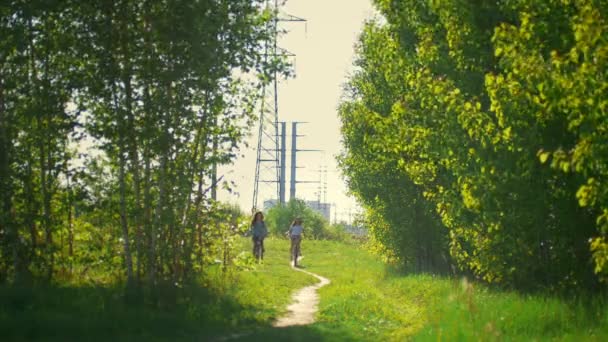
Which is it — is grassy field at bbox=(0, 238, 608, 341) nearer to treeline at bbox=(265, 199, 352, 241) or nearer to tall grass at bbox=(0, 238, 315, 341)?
tall grass at bbox=(0, 238, 315, 341)

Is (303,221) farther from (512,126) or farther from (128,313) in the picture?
(512,126)

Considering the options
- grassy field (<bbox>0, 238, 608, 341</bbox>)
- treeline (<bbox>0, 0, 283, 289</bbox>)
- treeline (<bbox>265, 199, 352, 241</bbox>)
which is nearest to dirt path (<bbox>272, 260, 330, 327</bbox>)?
grassy field (<bbox>0, 238, 608, 341</bbox>)

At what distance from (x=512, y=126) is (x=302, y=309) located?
883 cm

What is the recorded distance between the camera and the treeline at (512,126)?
33.9 feet

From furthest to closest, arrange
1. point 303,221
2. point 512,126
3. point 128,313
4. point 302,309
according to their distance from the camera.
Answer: point 303,221, point 302,309, point 128,313, point 512,126

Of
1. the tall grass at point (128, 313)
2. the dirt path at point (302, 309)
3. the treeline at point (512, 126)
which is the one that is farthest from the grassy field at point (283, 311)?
the treeline at point (512, 126)

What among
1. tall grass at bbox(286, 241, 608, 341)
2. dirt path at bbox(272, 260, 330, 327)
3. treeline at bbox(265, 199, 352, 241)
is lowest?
dirt path at bbox(272, 260, 330, 327)

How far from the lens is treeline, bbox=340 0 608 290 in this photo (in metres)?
10.3

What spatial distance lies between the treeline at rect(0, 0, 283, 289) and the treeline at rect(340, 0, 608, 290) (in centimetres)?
358

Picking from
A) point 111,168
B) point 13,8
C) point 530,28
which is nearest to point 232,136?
point 111,168

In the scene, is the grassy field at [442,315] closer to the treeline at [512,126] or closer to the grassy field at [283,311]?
the grassy field at [283,311]

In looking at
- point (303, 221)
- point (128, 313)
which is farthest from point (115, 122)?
point (303, 221)

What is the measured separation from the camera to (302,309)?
21.0m

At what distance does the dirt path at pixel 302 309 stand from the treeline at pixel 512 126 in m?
3.76
